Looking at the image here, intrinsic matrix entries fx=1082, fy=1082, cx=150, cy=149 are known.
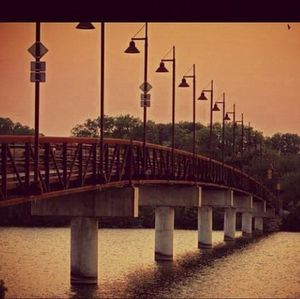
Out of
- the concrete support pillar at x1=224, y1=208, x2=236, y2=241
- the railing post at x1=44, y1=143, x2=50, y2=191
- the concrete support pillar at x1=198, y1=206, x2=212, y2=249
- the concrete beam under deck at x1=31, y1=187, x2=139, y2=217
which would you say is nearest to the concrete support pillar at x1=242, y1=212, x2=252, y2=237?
A: the concrete support pillar at x1=224, y1=208, x2=236, y2=241

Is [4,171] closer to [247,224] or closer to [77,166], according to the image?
[77,166]

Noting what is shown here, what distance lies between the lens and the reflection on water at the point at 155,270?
196ft

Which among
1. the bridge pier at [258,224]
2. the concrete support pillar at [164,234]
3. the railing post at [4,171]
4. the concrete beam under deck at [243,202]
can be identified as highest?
the railing post at [4,171]

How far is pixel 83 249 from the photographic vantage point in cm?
6053

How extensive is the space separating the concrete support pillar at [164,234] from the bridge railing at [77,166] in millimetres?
3711

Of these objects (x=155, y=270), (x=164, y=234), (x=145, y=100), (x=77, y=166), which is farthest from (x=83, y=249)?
(x=164, y=234)

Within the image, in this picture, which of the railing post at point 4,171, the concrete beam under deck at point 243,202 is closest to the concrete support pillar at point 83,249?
the railing post at point 4,171

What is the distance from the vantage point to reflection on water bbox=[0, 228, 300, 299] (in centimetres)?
5982

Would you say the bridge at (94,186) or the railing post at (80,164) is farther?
the railing post at (80,164)

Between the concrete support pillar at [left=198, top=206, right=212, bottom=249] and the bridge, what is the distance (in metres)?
0.10

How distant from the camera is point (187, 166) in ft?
296

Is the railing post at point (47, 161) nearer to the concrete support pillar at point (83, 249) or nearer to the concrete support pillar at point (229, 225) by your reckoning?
the concrete support pillar at point (83, 249)

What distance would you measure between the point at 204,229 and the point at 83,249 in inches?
2013
